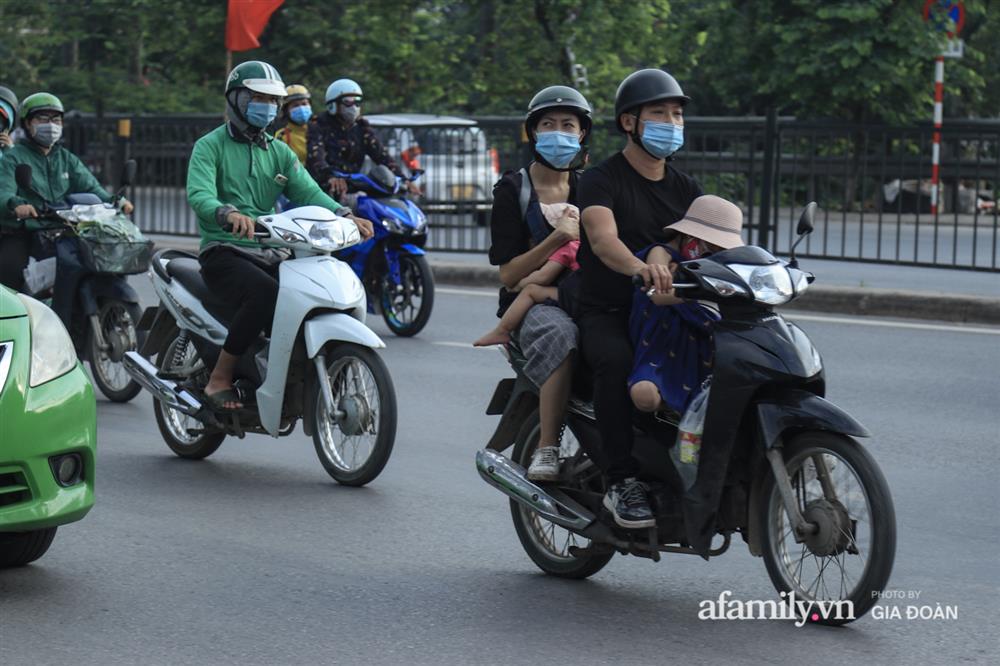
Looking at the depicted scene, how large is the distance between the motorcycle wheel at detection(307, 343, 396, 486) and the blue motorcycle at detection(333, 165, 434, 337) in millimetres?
5078

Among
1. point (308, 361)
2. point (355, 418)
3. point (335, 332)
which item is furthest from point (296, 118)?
point (355, 418)

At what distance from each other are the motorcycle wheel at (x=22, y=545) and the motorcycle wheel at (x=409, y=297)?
270 inches

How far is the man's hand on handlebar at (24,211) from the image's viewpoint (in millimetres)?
10023

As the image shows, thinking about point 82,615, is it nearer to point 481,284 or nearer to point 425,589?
point 425,589

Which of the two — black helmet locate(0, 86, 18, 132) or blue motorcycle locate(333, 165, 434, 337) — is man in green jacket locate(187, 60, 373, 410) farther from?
blue motorcycle locate(333, 165, 434, 337)

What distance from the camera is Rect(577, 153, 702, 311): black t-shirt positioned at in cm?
580

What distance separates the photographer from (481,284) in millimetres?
16844

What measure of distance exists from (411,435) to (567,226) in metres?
3.16

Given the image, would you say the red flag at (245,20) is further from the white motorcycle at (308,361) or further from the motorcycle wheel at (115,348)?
the white motorcycle at (308,361)

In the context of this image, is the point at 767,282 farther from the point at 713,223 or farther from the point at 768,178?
the point at 768,178

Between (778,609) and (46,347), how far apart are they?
251 cm

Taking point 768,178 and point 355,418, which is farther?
point 768,178

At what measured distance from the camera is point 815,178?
16391 mm

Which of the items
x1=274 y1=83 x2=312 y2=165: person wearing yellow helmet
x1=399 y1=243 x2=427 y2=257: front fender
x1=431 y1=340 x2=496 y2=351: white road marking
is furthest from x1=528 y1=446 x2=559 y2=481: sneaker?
x1=274 y1=83 x2=312 y2=165: person wearing yellow helmet
